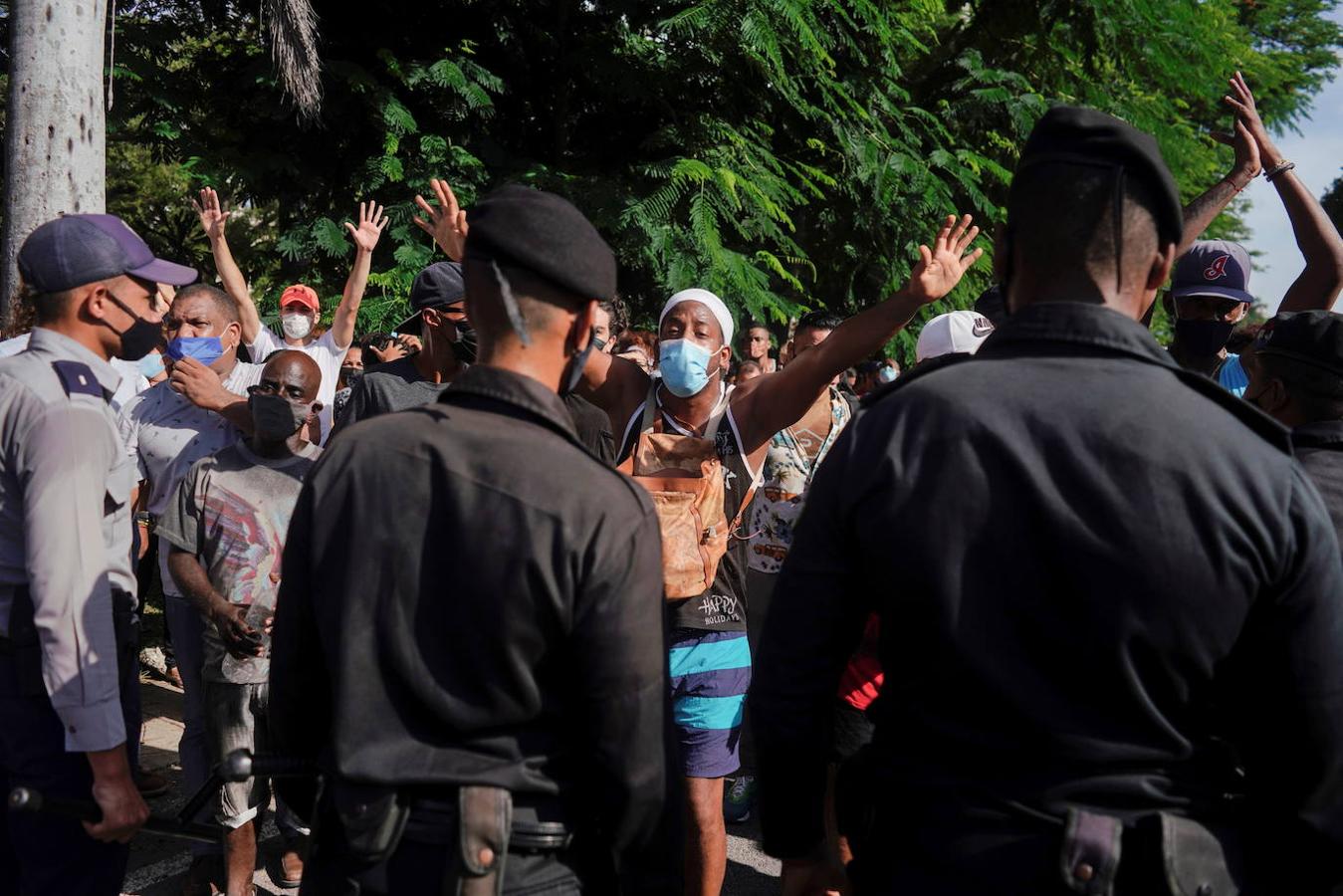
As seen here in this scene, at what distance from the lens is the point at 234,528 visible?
12.7 feet

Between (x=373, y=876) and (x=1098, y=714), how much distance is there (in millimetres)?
1239

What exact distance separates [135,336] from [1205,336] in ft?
11.8

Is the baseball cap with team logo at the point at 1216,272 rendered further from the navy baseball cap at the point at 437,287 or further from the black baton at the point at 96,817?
the black baton at the point at 96,817

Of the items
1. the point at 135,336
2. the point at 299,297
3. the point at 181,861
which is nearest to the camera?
the point at 135,336

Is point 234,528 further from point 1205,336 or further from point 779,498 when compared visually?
point 1205,336

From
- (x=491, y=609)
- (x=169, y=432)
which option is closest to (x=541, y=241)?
(x=491, y=609)

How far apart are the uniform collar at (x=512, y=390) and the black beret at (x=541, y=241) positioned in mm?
194

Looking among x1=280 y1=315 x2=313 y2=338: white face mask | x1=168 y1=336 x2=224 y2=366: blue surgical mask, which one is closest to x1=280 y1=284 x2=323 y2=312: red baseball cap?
x1=280 y1=315 x2=313 y2=338: white face mask

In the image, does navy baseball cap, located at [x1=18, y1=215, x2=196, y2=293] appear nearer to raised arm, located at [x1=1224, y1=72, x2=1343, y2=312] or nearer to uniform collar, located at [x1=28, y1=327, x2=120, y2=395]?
uniform collar, located at [x1=28, y1=327, x2=120, y2=395]

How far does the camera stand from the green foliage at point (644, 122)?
984 cm

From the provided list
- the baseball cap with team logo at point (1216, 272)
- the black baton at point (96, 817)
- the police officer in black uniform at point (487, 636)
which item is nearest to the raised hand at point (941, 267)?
the baseball cap with team logo at point (1216, 272)

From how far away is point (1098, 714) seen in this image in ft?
5.63

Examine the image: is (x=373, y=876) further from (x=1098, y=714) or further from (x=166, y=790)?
(x=166, y=790)

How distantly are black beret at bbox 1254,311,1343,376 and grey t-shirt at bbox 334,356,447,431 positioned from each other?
275 centimetres
